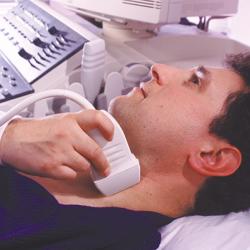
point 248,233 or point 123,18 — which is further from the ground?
point 123,18

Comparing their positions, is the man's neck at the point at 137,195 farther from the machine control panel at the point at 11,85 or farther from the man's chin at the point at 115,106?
the machine control panel at the point at 11,85

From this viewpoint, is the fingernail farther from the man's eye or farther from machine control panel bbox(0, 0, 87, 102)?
machine control panel bbox(0, 0, 87, 102)

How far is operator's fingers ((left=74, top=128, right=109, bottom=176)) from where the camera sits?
85 centimetres

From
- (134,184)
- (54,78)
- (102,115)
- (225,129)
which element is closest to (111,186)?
(134,184)

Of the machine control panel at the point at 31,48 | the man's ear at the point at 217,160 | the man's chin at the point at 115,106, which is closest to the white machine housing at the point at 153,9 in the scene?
the machine control panel at the point at 31,48

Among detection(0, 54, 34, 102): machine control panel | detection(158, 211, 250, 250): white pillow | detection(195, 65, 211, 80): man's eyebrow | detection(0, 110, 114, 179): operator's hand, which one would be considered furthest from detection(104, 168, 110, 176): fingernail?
detection(0, 54, 34, 102): machine control panel

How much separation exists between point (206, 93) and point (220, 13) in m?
0.78

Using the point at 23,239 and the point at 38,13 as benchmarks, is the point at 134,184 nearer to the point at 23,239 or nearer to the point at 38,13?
the point at 23,239

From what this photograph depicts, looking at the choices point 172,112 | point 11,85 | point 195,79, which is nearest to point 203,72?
point 195,79

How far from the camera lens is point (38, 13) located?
5.46 feet

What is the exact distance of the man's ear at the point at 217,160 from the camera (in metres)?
0.94

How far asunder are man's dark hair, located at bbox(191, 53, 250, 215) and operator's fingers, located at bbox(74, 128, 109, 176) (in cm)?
26

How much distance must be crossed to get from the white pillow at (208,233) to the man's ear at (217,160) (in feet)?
0.40

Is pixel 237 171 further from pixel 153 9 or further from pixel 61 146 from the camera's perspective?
pixel 153 9
